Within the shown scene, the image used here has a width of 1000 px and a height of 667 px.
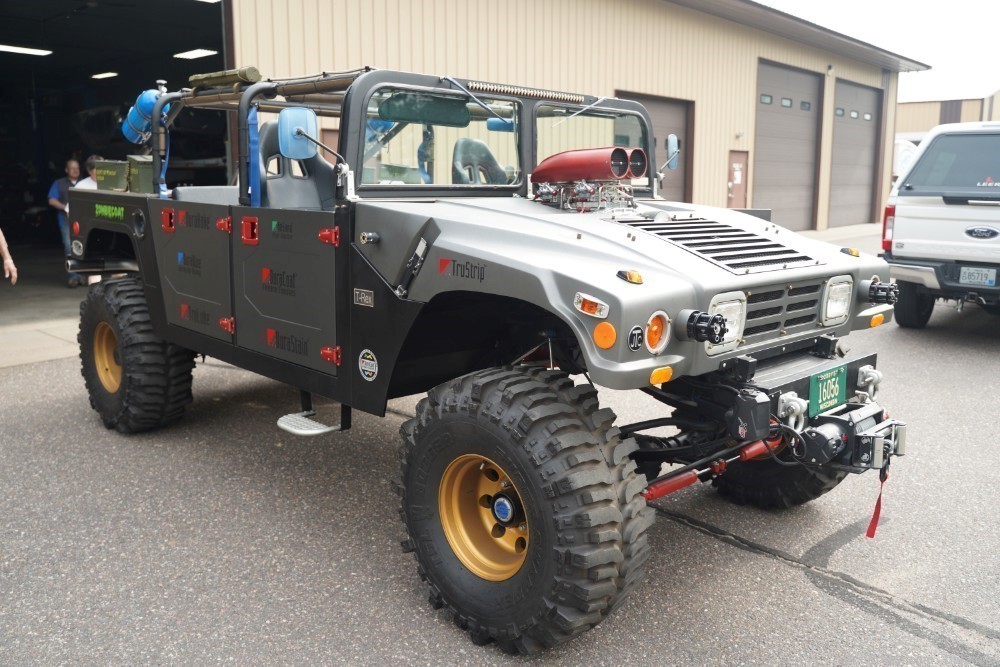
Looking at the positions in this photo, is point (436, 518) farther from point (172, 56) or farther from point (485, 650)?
point (172, 56)

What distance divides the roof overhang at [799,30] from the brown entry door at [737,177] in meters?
2.54

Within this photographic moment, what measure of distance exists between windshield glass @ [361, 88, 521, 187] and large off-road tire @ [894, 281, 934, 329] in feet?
20.4

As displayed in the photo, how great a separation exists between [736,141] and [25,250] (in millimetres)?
14603

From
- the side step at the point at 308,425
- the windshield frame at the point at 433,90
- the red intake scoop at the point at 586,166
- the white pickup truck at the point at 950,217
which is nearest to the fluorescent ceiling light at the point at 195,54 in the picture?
the white pickup truck at the point at 950,217

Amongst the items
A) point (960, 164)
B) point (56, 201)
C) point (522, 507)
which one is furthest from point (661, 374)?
point (56, 201)

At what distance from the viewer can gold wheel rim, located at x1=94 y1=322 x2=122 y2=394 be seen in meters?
5.54

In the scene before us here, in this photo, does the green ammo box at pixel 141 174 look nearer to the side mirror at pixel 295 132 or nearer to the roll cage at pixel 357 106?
the roll cage at pixel 357 106

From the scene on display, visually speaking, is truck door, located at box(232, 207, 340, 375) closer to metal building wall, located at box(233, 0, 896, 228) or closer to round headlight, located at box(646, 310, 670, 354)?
round headlight, located at box(646, 310, 670, 354)

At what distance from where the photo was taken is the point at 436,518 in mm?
3230

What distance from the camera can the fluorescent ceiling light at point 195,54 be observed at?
1737 cm

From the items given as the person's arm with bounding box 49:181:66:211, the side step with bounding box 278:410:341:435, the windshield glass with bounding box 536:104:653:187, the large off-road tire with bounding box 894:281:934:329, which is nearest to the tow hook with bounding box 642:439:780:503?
the side step with bounding box 278:410:341:435

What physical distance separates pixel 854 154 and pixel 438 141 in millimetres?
21088

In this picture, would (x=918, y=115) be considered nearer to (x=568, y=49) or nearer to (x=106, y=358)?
(x=568, y=49)

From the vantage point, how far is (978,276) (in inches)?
307
